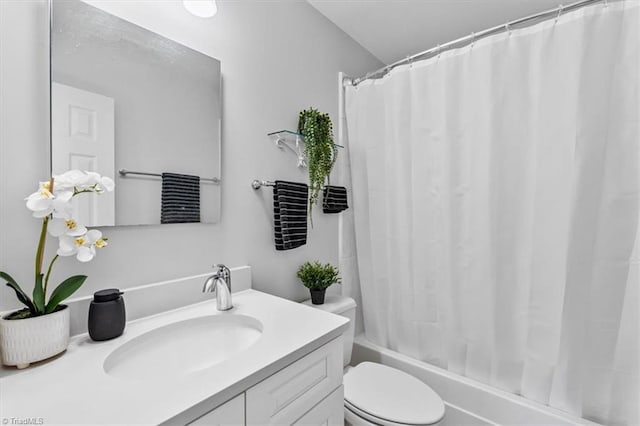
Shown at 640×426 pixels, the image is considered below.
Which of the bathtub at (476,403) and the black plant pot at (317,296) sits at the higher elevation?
the black plant pot at (317,296)

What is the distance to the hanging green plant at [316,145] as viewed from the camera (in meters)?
1.56

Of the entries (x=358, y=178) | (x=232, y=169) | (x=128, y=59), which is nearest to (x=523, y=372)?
(x=358, y=178)

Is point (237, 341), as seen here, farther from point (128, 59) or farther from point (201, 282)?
A: point (128, 59)

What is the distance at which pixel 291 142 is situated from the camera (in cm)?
158

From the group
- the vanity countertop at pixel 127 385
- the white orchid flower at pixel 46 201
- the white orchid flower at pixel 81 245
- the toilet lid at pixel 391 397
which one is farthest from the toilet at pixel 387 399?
the white orchid flower at pixel 46 201

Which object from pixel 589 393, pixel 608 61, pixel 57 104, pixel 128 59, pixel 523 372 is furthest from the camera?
pixel 523 372

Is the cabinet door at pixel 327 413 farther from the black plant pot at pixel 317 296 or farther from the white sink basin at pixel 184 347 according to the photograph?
the black plant pot at pixel 317 296

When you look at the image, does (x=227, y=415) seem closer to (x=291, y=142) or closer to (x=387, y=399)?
(x=387, y=399)

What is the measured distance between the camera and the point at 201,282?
1170mm

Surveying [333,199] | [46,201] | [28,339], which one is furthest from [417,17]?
[28,339]

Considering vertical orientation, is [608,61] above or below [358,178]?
above

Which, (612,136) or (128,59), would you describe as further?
(612,136)

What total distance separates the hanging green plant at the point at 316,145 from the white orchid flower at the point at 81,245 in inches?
37.9

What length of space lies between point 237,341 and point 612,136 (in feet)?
5.28
